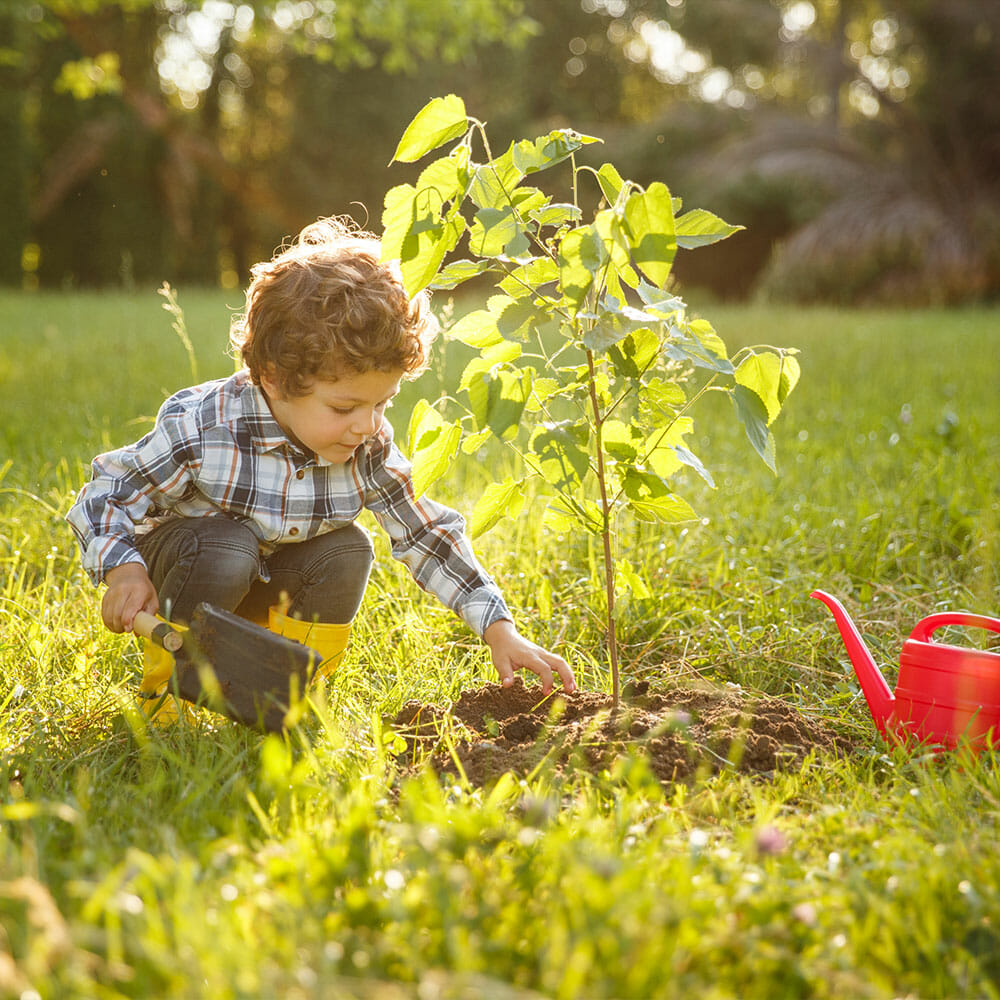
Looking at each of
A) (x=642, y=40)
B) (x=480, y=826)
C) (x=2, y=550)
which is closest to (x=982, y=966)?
(x=480, y=826)

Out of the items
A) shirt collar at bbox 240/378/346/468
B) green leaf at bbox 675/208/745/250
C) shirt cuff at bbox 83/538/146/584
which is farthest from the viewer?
shirt collar at bbox 240/378/346/468

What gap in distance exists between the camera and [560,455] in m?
1.63

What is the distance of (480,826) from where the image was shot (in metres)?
1.21

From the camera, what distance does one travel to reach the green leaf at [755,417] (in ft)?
5.02

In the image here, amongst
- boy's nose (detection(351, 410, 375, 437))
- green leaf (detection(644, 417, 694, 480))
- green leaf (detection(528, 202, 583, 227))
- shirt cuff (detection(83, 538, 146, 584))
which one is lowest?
shirt cuff (detection(83, 538, 146, 584))

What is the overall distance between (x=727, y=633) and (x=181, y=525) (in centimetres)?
128

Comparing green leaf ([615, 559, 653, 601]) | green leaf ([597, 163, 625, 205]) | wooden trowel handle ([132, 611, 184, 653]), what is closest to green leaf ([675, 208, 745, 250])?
green leaf ([597, 163, 625, 205])

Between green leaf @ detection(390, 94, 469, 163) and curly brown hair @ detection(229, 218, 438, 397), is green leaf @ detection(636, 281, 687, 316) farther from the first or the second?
curly brown hair @ detection(229, 218, 438, 397)

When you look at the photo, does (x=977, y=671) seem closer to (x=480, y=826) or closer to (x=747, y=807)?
(x=747, y=807)

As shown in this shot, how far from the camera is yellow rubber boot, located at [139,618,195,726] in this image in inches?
75.1

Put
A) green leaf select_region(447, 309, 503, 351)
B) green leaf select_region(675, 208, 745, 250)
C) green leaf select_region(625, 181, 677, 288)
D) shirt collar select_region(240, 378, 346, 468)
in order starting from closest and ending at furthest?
green leaf select_region(625, 181, 677, 288)
green leaf select_region(675, 208, 745, 250)
green leaf select_region(447, 309, 503, 351)
shirt collar select_region(240, 378, 346, 468)

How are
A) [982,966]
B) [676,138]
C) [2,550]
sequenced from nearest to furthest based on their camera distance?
[982,966], [2,550], [676,138]

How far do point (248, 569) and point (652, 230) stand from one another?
3.71 feet

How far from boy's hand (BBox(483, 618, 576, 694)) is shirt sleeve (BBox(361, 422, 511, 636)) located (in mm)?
91
